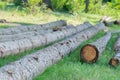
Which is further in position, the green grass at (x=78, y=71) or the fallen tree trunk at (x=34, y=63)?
the green grass at (x=78, y=71)

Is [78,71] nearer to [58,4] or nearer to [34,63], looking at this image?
[34,63]

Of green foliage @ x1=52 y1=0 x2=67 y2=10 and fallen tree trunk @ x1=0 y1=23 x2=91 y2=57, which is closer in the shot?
fallen tree trunk @ x1=0 y1=23 x2=91 y2=57

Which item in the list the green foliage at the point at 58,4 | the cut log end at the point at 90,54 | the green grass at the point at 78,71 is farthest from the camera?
the green foliage at the point at 58,4

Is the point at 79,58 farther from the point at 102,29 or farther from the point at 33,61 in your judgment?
the point at 102,29

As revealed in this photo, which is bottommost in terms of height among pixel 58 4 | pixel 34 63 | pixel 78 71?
pixel 58 4

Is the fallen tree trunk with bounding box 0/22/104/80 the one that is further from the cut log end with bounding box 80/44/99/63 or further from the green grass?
the cut log end with bounding box 80/44/99/63

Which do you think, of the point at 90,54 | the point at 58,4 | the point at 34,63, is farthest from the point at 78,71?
the point at 58,4

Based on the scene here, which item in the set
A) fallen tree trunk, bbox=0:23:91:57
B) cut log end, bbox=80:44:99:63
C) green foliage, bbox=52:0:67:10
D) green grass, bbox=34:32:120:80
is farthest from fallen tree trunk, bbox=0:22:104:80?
green foliage, bbox=52:0:67:10

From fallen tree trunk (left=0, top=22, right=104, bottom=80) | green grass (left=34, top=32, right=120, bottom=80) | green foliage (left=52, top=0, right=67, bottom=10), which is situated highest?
fallen tree trunk (left=0, top=22, right=104, bottom=80)

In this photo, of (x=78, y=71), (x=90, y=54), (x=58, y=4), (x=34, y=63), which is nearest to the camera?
(x=34, y=63)

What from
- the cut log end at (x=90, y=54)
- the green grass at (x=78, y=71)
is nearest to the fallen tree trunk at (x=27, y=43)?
the green grass at (x=78, y=71)

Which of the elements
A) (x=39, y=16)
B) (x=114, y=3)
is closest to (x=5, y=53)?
(x=39, y=16)

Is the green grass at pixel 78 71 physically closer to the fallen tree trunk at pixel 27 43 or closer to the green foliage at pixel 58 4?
the fallen tree trunk at pixel 27 43

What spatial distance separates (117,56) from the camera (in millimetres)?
8070
